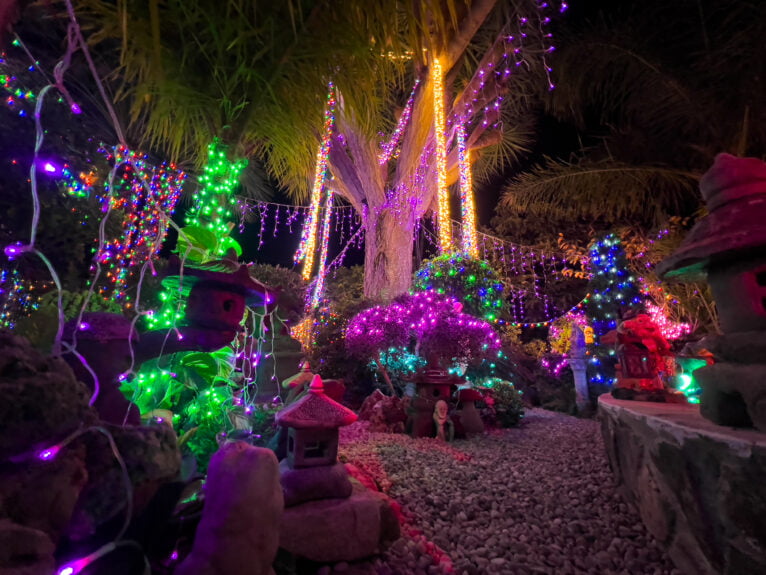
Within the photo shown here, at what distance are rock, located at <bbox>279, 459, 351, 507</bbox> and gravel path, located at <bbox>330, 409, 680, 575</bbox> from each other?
30cm

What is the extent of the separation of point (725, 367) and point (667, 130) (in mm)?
8167

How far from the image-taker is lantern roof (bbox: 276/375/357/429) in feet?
6.19

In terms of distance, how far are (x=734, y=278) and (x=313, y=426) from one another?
2.19m

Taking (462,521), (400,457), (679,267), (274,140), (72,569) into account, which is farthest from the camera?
(400,457)

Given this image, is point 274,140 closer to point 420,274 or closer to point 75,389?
point 75,389

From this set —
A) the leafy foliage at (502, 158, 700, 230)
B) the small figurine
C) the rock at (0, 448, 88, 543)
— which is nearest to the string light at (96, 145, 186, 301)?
the rock at (0, 448, 88, 543)

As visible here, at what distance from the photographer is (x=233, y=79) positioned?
194 cm

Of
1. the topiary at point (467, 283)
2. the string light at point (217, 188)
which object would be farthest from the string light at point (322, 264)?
the string light at point (217, 188)

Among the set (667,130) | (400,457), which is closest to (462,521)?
(400,457)

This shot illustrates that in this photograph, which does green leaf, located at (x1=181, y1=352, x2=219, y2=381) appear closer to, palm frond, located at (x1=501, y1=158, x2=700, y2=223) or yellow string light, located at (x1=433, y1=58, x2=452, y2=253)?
yellow string light, located at (x1=433, y1=58, x2=452, y2=253)

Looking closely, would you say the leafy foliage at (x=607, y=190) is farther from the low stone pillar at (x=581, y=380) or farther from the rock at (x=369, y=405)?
the rock at (x=369, y=405)

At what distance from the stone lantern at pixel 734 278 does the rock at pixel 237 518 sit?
1864 millimetres

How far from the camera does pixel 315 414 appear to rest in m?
1.95

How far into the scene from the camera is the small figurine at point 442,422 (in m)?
4.03
